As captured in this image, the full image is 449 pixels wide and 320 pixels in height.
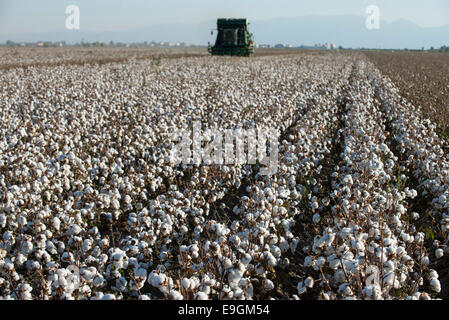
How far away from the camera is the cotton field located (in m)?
3.59

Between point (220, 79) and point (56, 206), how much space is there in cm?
1494

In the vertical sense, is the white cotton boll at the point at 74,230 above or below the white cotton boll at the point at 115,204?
below

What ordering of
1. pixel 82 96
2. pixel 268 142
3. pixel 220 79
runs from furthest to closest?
pixel 220 79 → pixel 82 96 → pixel 268 142

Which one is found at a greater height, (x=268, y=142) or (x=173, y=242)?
(x=268, y=142)

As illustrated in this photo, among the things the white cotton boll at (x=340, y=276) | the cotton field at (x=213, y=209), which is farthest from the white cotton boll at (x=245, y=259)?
the white cotton boll at (x=340, y=276)

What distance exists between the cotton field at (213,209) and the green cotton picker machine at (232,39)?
24.9 metres

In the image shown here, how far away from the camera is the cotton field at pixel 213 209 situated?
11.8ft

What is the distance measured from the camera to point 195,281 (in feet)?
10.7

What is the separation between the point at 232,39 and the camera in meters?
36.7
